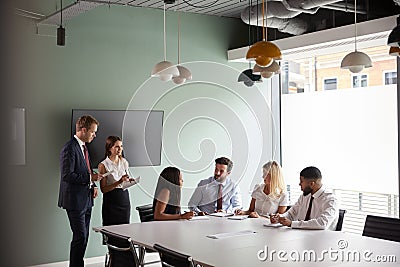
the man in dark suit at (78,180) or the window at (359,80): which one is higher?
the window at (359,80)

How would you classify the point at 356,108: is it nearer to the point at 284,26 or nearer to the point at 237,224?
the point at 284,26

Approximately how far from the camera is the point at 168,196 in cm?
468

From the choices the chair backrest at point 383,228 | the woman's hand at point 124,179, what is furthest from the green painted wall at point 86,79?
the chair backrest at point 383,228

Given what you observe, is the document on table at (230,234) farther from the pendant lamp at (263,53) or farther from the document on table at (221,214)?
the pendant lamp at (263,53)

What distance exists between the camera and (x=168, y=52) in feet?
22.2

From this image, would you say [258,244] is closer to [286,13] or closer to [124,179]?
[124,179]

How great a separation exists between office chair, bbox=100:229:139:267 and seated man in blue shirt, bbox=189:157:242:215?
4.92ft

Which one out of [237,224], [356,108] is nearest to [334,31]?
[356,108]

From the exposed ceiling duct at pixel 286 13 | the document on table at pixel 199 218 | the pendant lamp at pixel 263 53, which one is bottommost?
the document on table at pixel 199 218

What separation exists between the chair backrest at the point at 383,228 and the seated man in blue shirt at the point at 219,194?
60.9 inches

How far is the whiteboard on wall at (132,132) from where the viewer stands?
6.02m

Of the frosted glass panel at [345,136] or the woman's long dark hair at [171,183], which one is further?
the frosted glass panel at [345,136]

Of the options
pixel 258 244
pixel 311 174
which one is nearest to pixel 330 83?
pixel 311 174

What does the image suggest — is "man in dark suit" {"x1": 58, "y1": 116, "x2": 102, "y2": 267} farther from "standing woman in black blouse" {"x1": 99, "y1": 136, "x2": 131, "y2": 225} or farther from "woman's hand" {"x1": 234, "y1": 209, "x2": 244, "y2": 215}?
"woman's hand" {"x1": 234, "y1": 209, "x2": 244, "y2": 215}
